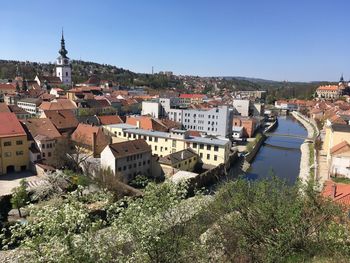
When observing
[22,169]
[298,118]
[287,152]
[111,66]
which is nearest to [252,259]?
[22,169]

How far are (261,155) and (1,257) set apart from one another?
117 feet

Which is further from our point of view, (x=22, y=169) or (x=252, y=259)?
(x=22, y=169)

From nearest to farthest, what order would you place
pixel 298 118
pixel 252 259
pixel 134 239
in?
pixel 134 239
pixel 252 259
pixel 298 118

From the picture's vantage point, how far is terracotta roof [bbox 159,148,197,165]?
90.3 ft

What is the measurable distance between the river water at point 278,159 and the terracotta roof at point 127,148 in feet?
38.5

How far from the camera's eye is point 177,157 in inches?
1113

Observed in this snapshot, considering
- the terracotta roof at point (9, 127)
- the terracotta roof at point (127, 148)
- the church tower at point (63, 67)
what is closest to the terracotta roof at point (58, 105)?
the terracotta roof at point (9, 127)

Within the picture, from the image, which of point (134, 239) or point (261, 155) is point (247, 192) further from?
point (261, 155)

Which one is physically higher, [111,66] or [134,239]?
[111,66]

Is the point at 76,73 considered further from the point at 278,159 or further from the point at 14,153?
the point at 14,153

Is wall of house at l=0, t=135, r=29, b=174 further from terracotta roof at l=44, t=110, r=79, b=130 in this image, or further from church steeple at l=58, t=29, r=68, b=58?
church steeple at l=58, t=29, r=68, b=58

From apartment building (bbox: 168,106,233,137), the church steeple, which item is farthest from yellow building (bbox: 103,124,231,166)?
the church steeple

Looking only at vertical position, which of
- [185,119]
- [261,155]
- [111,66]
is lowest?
[261,155]

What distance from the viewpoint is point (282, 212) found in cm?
900
